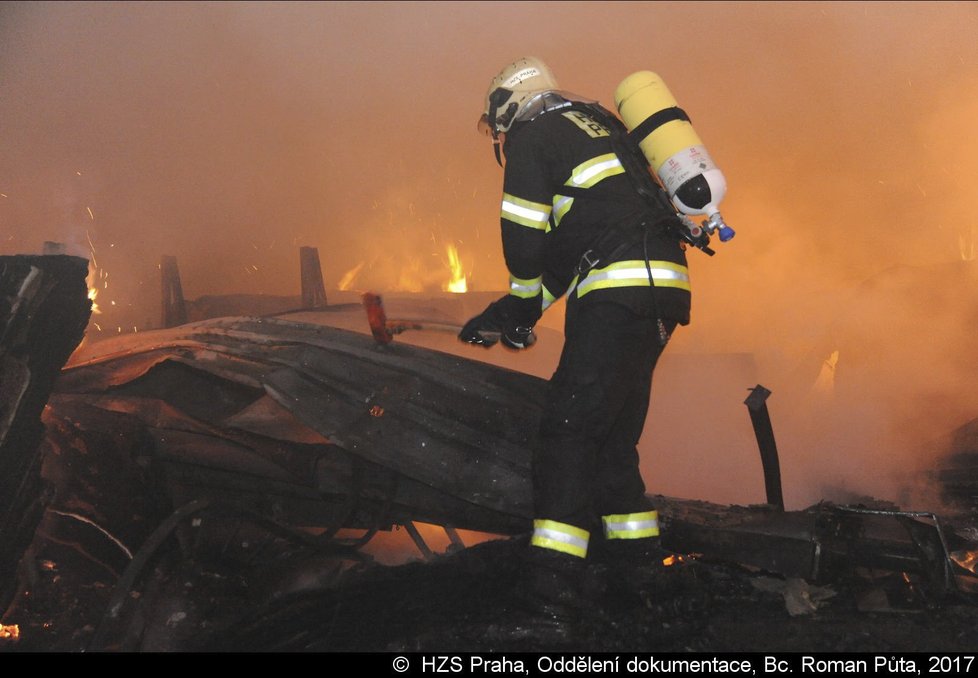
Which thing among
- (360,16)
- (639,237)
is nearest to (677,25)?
(360,16)

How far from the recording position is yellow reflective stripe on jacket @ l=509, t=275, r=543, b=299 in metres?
2.67

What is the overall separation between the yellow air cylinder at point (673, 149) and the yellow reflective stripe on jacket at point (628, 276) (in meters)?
0.24

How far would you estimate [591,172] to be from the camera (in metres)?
2.60

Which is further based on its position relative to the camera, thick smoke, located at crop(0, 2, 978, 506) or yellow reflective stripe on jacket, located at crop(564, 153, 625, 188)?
thick smoke, located at crop(0, 2, 978, 506)

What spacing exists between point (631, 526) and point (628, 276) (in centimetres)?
91

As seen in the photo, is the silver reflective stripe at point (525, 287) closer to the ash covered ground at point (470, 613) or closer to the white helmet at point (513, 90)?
the white helmet at point (513, 90)

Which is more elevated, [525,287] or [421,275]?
[421,275]

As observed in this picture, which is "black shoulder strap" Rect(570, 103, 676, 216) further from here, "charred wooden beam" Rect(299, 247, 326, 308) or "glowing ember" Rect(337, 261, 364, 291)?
"glowing ember" Rect(337, 261, 364, 291)

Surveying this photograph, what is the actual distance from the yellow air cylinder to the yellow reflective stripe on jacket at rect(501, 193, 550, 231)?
48 centimetres

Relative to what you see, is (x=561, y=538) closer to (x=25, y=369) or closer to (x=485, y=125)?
(x=485, y=125)

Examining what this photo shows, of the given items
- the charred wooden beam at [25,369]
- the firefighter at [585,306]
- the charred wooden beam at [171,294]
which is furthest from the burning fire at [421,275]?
the firefighter at [585,306]

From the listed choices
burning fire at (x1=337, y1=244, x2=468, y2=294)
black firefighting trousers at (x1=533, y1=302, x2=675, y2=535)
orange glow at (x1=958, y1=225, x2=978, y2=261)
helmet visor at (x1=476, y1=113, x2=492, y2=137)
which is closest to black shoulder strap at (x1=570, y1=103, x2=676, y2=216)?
helmet visor at (x1=476, y1=113, x2=492, y2=137)

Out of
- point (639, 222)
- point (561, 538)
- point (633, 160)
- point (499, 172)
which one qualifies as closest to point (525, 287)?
point (639, 222)

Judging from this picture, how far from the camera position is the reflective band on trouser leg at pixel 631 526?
2.63m
